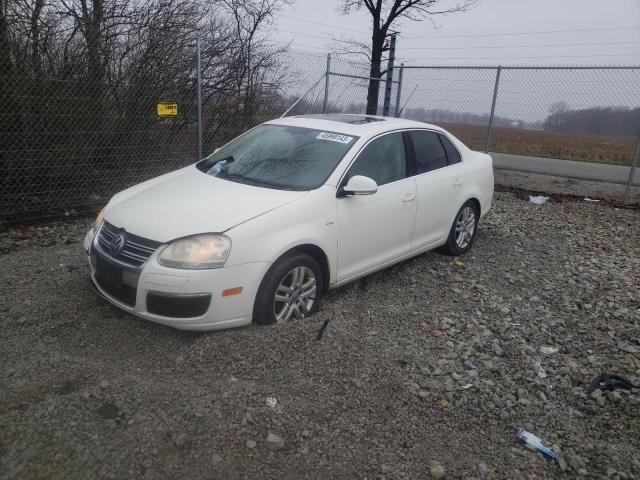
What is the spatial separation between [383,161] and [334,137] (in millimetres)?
491

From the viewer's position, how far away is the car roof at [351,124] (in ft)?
15.2

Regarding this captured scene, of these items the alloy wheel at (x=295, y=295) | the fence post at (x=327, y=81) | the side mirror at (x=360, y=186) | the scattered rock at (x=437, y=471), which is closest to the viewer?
the scattered rock at (x=437, y=471)

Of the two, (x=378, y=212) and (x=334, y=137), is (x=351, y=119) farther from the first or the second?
(x=378, y=212)

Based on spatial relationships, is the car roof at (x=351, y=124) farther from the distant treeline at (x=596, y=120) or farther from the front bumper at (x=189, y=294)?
the distant treeline at (x=596, y=120)

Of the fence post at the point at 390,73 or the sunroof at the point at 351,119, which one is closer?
the sunroof at the point at 351,119

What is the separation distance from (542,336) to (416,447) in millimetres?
1912

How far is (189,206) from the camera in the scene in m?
3.78

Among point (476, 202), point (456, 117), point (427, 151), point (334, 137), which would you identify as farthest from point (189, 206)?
point (456, 117)

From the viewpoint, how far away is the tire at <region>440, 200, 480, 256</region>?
5.68m

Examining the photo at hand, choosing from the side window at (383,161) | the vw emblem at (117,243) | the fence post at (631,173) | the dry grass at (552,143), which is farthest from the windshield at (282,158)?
the dry grass at (552,143)

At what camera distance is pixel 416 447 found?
108 inches

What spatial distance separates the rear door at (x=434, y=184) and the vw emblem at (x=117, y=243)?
2643 mm

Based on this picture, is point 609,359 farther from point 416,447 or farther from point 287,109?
point 287,109

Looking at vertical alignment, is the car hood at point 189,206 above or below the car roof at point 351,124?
below
